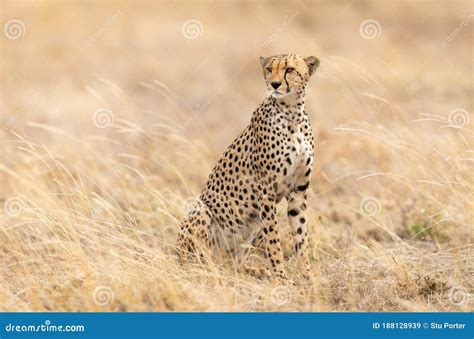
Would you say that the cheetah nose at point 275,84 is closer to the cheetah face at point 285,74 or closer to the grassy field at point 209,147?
the cheetah face at point 285,74

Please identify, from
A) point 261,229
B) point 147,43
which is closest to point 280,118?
point 261,229

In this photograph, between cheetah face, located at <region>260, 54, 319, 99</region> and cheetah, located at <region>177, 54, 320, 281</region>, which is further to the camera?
cheetah, located at <region>177, 54, 320, 281</region>

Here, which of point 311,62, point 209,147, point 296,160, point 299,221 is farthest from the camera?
point 209,147

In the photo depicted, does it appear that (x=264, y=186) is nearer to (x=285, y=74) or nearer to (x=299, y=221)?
(x=299, y=221)

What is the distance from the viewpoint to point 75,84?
11859 mm

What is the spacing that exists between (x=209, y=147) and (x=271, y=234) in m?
3.39

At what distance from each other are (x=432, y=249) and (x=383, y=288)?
112cm

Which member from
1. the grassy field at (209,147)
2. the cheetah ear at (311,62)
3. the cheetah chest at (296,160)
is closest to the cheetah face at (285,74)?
the cheetah ear at (311,62)

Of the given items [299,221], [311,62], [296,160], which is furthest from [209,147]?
[311,62]

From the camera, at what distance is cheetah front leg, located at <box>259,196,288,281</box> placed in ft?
16.1

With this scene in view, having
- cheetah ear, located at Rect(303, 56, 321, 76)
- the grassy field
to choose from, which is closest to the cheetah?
cheetah ear, located at Rect(303, 56, 321, 76)

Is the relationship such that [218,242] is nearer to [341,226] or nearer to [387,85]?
[341,226]

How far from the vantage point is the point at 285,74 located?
462 cm

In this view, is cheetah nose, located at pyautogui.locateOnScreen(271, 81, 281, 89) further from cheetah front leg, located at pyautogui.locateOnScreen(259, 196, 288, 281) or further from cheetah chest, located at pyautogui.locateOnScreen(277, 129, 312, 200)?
cheetah front leg, located at pyautogui.locateOnScreen(259, 196, 288, 281)
